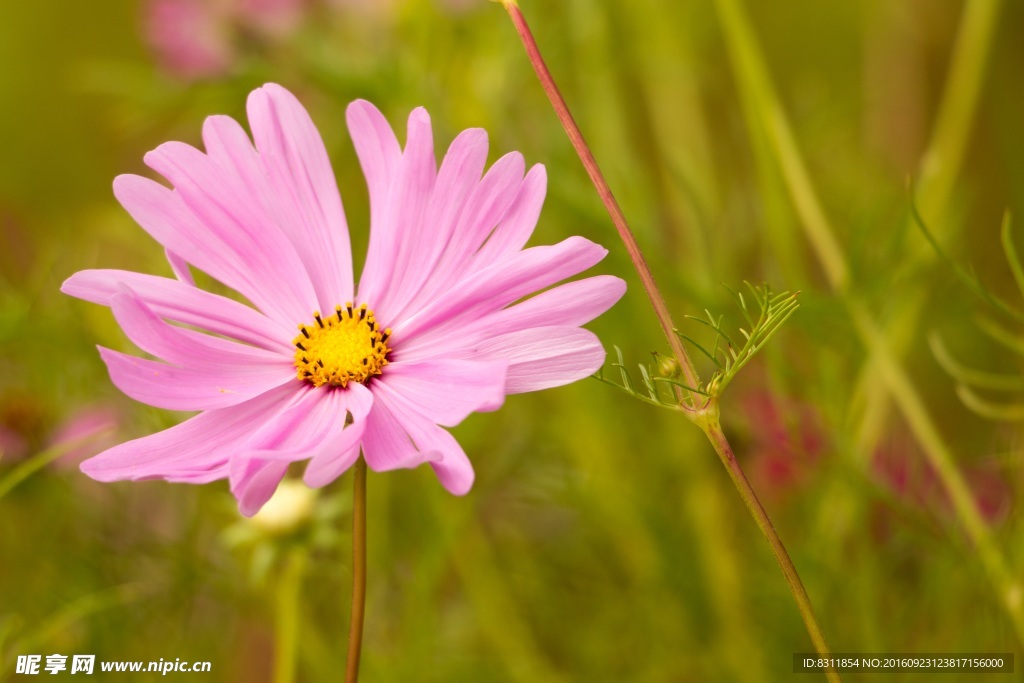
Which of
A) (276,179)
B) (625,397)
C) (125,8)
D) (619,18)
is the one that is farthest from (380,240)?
(125,8)

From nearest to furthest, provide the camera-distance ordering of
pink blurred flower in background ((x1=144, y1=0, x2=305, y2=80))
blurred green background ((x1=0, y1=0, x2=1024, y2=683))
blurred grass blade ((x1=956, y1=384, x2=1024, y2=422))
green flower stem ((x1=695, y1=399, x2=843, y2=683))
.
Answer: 1. green flower stem ((x1=695, y1=399, x2=843, y2=683))
2. blurred grass blade ((x1=956, y1=384, x2=1024, y2=422))
3. blurred green background ((x1=0, y1=0, x2=1024, y2=683))
4. pink blurred flower in background ((x1=144, y1=0, x2=305, y2=80))

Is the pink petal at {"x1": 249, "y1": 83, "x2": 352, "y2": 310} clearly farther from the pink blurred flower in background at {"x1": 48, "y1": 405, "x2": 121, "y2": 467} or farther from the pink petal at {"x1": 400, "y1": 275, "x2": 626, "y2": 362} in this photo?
the pink blurred flower in background at {"x1": 48, "y1": 405, "x2": 121, "y2": 467}

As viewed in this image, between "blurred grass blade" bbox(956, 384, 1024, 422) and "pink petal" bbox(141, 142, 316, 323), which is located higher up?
"pink petal" bbox(141, 142, 316, 323)

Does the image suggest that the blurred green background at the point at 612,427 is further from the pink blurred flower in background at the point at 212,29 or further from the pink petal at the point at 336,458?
the pink petal at the point at 336,458

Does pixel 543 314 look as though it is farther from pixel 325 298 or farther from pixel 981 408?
pixel 981 408

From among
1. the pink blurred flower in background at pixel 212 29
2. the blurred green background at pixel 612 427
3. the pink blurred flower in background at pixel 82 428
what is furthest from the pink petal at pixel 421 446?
the pink blurred flower in background at pixel 212 29

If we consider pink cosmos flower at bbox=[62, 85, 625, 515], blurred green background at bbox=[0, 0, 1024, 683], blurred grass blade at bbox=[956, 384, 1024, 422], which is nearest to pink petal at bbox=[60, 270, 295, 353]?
pink cosmos flower at bbox=[62, 85, 625, 515]

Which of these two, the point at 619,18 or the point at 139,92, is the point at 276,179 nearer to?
the point at 139,92
